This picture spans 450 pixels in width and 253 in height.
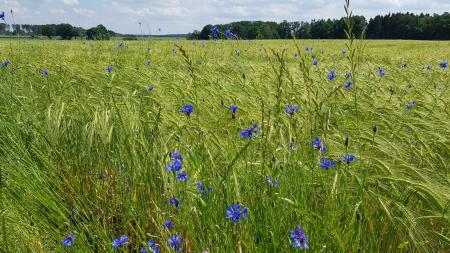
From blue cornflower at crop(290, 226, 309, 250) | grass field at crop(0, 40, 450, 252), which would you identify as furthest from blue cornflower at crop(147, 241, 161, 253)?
blue cornflower at crop(290, 226, 309, 250)

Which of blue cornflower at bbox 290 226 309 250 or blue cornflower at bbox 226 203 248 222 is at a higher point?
blue cornflower at bbox 226 203 248 222

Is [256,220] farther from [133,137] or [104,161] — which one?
[104,161]

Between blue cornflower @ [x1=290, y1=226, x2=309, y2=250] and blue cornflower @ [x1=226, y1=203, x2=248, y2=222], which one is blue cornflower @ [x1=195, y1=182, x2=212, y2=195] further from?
blue cornflower @ [x1=290, y1=226, x2=309, y2=250]

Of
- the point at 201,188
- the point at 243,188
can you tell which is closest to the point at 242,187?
the point at 243,188

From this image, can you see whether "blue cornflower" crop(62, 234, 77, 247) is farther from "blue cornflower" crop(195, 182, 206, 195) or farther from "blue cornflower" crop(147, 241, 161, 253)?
"blue cornflower" crop(195, 182, 206, 195)

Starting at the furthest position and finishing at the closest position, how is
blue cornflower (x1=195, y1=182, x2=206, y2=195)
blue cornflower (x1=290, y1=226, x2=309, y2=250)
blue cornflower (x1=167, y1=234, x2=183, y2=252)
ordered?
1. blue cornflower (x1=195, y1=182, x2=206, y2=195)
2. blue cornflower (x1=167, y1=234, x2=183, y2=252)
3. blue cornflower (x1=290, y1=226, x2=309, y2=250)

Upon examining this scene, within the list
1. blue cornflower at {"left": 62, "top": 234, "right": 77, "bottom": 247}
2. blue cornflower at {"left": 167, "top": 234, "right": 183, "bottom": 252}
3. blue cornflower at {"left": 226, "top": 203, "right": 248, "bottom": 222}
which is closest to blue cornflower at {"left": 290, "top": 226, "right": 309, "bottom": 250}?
blue cornflower at {"left": 226, "top": 203, "right": 248, "bottom": 222}

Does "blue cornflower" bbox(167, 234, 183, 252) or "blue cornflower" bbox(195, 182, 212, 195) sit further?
"blue cornflower" bbox(195, 182, 212, 195)

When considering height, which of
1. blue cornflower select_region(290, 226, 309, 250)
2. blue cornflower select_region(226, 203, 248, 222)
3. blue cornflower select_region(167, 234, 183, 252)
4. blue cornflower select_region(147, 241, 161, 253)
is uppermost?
blue cornflower select_region(226, 203, 248, 222)

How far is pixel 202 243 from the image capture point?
135 centimetres

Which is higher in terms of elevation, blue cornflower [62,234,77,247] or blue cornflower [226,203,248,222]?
blue cornflower [226,203,248,222]

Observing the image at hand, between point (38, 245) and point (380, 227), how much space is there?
1361 millimetres

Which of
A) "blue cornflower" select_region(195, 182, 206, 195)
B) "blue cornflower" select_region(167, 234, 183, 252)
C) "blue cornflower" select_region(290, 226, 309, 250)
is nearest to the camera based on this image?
"blue cornflower" select_region(290, 226, 309, 250)

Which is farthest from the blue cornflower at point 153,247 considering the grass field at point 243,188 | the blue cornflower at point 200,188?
the blue cornflower at point 200,188
